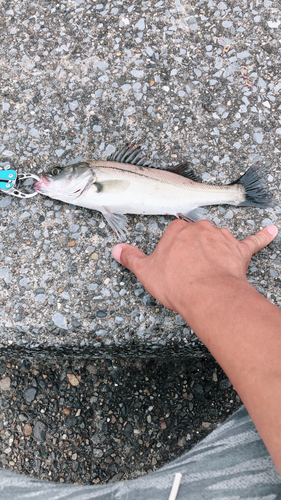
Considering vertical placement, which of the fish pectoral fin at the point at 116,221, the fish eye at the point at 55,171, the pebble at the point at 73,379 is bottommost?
the pebble at the point at 73,379

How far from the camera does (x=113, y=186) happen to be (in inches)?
105

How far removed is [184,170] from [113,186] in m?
0.60

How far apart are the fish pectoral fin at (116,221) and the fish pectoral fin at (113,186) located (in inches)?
5.6

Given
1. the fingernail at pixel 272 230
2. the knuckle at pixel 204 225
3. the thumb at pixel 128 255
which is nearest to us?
the knuckle at pixel 204 225

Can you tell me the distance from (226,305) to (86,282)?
132 centimetres

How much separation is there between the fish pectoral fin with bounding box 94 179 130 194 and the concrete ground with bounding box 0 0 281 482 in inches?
9.3

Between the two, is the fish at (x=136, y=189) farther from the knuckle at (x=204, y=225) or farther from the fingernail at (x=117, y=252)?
the knuckle at (x=204, y=225)

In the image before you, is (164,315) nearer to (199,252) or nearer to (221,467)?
(199,252)

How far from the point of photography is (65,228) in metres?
2.79

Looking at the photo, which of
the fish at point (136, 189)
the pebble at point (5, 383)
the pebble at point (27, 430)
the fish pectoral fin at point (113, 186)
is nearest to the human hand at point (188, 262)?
the fish at point (136, 189)

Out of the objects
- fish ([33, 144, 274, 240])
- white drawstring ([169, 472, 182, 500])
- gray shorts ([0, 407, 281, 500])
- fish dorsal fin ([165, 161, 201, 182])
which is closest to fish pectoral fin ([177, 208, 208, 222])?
fish ([33, 144, 274, 240])

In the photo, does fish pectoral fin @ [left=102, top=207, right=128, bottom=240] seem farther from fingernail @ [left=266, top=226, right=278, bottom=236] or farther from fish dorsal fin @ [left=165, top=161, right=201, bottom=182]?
fingernail @ [left=266, top=226, right=278, bottom=236]

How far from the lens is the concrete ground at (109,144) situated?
2.66m

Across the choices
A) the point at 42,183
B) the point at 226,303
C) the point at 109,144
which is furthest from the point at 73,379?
the point at 109,144
